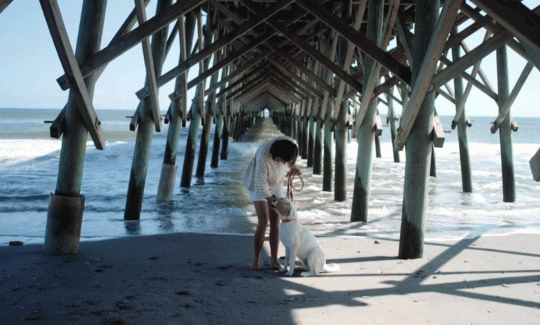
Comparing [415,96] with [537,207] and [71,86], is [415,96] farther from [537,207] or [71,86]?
[537,207]

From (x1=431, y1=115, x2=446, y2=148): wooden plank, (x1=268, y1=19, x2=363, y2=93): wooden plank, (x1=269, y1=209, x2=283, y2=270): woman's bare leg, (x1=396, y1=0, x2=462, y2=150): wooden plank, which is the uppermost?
(x1=268, y1=19, x2=363, y2=93): wooden plank

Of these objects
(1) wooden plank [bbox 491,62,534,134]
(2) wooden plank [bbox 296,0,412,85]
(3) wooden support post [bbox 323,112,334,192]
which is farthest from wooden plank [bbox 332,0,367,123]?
(1) wooden plank [bbox 491,62,534,134]

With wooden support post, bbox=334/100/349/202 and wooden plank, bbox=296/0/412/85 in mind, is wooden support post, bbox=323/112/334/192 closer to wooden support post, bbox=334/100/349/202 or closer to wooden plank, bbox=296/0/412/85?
wooden support post, bbox=334/100/349/202

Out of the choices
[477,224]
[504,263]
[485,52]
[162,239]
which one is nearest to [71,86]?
[162,239]

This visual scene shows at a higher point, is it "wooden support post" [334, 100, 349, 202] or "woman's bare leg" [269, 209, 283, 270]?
"wooden support post" [334, 100, 349, 202]

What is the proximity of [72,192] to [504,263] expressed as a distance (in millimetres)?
3253

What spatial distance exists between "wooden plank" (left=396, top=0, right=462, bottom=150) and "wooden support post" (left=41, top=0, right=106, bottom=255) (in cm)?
232

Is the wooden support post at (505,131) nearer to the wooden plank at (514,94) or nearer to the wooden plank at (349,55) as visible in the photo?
the wooden plank at (514,94)

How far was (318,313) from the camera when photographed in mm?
3172

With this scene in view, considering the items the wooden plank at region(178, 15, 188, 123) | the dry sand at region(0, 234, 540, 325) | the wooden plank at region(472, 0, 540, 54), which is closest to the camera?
the wooden plank at region(472, 0, 540, 54)

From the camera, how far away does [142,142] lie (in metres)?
6.45

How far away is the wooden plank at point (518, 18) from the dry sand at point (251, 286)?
144cm

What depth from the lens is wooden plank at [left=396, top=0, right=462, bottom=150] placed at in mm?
3419

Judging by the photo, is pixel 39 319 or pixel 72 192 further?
pixel 72 192
